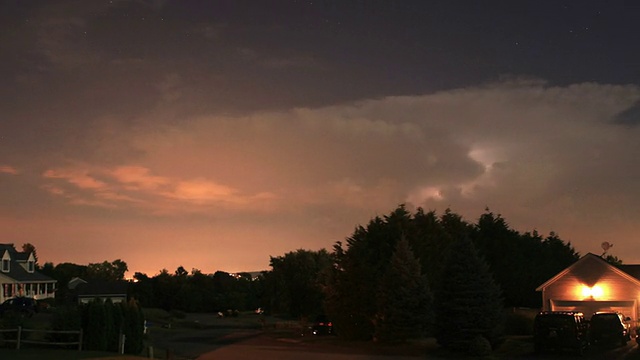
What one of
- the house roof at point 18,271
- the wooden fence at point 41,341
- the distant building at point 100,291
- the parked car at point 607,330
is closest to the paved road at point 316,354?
the parked car at point 607,330

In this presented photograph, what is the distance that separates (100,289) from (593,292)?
213 feet

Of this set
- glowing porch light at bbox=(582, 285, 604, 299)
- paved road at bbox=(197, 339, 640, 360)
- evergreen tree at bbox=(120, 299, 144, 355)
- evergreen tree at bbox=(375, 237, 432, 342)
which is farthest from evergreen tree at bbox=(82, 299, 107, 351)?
glowing porch light at bbox=(582, 285, 604, 299)

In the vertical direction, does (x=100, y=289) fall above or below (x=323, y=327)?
above

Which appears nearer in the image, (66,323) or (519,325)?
(66,323)

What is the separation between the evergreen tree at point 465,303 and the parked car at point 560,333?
11.3ft

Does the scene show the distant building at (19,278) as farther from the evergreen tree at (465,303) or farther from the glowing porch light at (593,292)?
the glowing porch light at (593,292)

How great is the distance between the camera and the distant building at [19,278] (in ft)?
241

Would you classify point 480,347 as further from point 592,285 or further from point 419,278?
point 592,285

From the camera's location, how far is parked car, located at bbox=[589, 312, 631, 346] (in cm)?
3866

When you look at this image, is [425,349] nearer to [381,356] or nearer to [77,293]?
[381,356]

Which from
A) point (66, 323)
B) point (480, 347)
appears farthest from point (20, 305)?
point (480, 347)

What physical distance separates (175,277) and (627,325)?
8867 cm

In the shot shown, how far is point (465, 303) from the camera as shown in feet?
130

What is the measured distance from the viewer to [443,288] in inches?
1612
